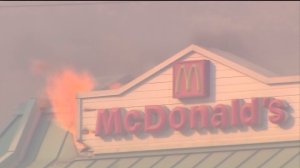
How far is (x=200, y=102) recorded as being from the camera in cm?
4216

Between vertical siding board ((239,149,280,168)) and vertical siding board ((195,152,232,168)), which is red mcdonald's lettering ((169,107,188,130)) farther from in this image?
vertical siding board ((239,149,280,168))

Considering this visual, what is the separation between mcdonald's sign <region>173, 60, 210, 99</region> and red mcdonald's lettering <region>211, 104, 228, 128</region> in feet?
2.53

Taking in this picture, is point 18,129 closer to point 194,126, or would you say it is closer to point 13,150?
point 13,150

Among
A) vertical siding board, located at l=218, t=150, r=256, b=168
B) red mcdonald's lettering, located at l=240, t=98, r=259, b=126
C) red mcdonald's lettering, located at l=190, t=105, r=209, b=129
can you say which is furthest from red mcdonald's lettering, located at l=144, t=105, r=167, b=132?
red mcdonald's lettering, located at l=240, t=98, r=259, b=126

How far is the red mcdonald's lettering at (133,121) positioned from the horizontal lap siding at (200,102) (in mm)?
342

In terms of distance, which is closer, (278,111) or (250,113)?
(278,111)

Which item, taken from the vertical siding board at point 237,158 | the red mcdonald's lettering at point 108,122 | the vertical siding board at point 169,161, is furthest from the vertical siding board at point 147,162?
the vertical siding board at point 237,158

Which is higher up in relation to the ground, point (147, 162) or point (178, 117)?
point (178, 117)

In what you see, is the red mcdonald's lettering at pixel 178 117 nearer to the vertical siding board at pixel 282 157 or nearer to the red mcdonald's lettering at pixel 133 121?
the red mcdonald's lettering at pixel 133 121

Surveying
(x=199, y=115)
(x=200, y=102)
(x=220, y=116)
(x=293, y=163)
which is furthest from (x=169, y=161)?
(x=293, y=163)

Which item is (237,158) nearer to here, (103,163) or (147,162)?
(147,162)

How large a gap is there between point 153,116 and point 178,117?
1.16m

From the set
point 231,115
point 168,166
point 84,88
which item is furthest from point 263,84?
point 84,88

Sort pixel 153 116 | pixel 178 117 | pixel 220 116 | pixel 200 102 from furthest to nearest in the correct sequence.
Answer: pixel 153 116 → pixel 178 117 → pixel 200 102 → pixel 220 116
